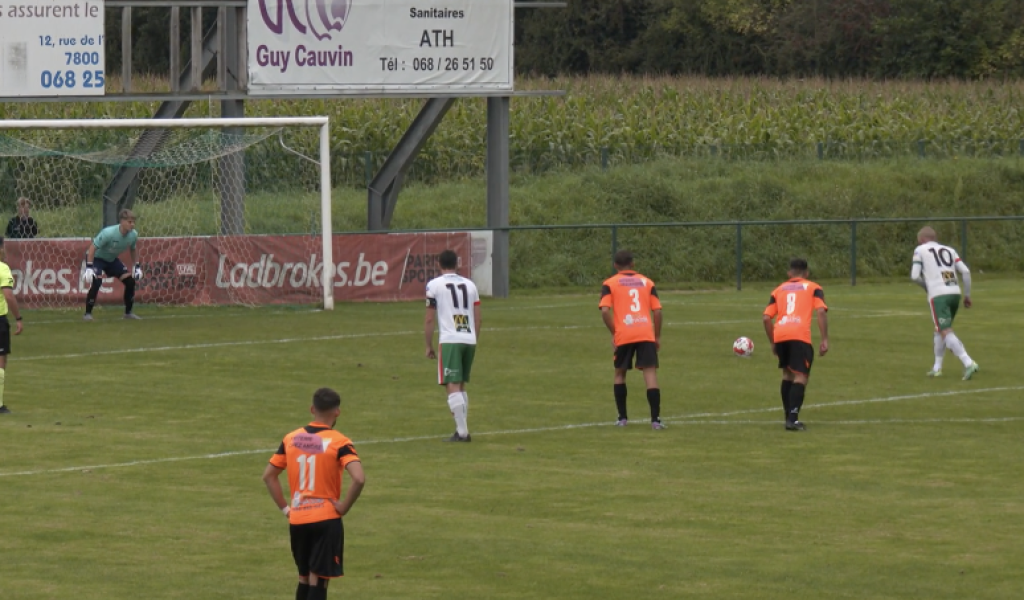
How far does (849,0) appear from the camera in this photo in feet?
246

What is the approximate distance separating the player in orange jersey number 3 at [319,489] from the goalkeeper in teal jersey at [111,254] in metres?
19.0

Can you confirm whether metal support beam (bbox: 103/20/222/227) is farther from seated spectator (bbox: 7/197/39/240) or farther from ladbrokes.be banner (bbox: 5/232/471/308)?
seated spectator (bbox: 7/197/39/240)

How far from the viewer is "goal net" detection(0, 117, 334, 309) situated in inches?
1170

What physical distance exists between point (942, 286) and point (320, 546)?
46.4 feet

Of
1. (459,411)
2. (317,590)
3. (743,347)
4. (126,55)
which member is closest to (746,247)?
(126,55)

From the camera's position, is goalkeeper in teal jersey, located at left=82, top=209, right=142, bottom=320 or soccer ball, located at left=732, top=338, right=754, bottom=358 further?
goalkeeper in teal jersey, located at left=82, top=209, right=142, bottom=320

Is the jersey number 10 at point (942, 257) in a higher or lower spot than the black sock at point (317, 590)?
higher

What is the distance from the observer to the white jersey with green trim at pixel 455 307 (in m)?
16.4

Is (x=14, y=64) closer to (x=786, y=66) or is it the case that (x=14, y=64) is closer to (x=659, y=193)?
(x=659, y=193)

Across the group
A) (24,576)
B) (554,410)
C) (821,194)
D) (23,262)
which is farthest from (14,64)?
(821,194)

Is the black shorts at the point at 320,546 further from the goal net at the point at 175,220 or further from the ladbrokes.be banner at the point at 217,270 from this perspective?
the ladbrokes.be banner at the point at 217,270

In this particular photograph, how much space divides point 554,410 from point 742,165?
2867 centimetres

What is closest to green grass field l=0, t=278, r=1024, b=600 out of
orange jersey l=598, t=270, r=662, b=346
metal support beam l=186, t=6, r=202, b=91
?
orange jersey l=598, t=270, r=662, b=346

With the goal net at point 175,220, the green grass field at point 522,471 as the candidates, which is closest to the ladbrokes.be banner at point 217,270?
the goal net at point 175,220
